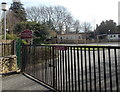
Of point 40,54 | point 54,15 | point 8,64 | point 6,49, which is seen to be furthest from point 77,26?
point 40,54

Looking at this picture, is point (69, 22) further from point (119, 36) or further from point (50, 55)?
point (50, 55)

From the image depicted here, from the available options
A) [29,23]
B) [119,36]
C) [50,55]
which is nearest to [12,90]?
[50,55]

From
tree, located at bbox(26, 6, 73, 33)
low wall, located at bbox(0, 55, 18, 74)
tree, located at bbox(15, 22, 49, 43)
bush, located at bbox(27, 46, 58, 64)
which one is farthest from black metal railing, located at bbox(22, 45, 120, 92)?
tree, located at bbox(26, 6, 73, 33)

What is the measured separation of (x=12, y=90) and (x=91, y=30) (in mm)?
61142

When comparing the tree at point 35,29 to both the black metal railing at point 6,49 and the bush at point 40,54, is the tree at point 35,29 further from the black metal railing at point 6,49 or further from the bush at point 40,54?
the bush at point 40,54

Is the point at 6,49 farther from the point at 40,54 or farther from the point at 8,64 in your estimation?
the point at 40,54

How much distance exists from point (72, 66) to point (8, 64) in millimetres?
4430

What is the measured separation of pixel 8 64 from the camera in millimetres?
6934

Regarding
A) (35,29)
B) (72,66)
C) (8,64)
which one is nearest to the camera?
(72,66)

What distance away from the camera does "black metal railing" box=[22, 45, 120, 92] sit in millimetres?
3191

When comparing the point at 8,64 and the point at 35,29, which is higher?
the point at 35,29

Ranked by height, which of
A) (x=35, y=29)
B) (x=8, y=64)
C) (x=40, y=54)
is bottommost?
(x=8, y=64)

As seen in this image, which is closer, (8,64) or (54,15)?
(8,64)

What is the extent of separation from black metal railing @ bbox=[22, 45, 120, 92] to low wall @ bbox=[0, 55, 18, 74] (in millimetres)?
802
